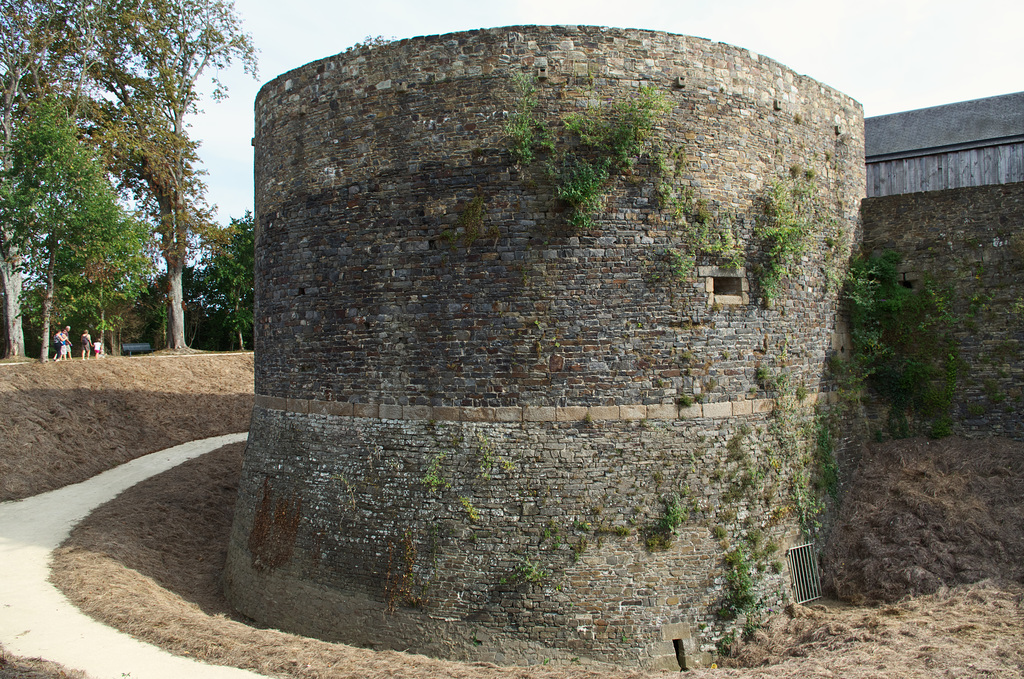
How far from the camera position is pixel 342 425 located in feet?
30.2

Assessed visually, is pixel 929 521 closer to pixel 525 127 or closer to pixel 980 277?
pixel 980 277

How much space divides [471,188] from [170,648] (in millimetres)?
7054

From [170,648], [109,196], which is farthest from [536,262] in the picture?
[109,196]

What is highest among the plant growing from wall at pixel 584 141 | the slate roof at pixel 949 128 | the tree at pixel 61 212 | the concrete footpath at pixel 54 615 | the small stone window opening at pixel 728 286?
the slate roof at pixel 949 128

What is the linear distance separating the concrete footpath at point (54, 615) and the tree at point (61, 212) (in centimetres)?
898

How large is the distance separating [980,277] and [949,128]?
36.5 ft

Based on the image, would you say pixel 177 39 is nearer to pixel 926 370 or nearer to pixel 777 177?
pixel 777 177

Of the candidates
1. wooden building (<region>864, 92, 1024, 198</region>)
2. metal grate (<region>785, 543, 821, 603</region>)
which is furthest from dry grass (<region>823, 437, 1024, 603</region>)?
wooden building (<region>864, 92, 1024, 198</region>)

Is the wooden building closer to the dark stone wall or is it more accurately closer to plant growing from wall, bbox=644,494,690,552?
the dark stone wall

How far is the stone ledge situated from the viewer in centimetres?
835

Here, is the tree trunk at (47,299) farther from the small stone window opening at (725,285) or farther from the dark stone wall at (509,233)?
the small stone window opening at (725,285)

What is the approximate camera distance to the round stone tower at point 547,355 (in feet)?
27.0

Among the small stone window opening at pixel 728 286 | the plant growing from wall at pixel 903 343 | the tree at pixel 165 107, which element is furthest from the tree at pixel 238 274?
the plant growing from wall at pixel 903 343

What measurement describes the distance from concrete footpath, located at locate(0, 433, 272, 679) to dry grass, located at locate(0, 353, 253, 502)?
59.2 inches
